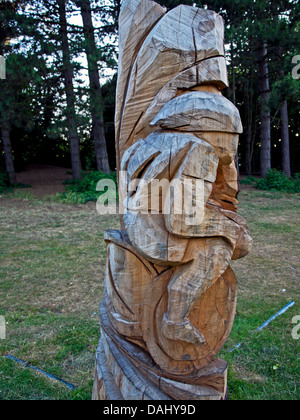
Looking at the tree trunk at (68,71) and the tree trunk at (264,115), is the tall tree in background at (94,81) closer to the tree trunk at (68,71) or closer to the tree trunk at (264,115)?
the tree trunk at (68,71)

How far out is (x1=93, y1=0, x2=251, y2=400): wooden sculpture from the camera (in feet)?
4.88

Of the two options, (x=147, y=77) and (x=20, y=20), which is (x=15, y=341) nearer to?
(x=147, y=77)

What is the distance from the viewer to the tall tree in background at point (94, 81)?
8.62 meters

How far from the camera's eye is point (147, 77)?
5.46 ft

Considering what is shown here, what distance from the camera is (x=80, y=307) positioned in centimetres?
367

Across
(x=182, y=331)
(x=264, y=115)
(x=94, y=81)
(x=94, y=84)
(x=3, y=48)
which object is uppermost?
(x=3, y=48)

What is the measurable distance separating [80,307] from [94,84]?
8202 millimetres

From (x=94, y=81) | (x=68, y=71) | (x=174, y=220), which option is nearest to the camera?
(x=174, y=220)

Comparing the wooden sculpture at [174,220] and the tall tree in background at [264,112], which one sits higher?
the tall tree in background at [264,112]

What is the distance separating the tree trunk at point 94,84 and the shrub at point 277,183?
17.4 ft

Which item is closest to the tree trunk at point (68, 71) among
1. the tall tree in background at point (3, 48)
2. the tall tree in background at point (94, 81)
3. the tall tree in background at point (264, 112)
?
the tall tree in background at point (94, 81)

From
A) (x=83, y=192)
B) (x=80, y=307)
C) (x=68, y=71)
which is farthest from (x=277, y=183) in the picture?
(x=80, y=307)

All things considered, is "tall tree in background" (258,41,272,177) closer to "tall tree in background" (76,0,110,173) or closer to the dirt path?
"tall tree in background" (76,0,110,173)

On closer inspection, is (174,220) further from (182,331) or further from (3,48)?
(3,48)
